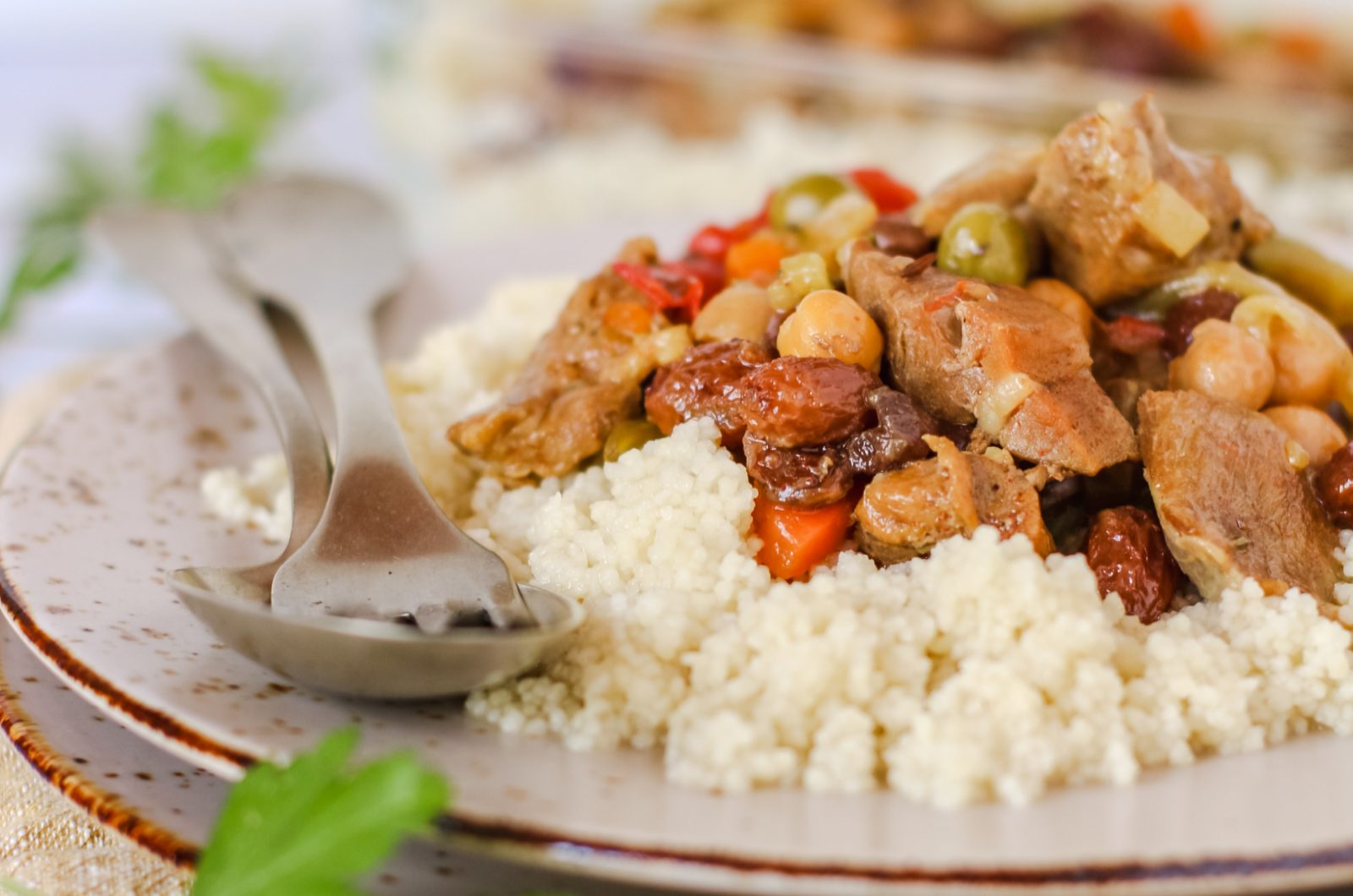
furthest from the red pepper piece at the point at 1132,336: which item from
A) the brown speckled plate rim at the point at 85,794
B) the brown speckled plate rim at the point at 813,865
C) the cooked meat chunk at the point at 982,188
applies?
the brown speckled plate rim at the point at 85,794

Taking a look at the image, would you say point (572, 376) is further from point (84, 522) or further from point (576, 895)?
point (576, 895)

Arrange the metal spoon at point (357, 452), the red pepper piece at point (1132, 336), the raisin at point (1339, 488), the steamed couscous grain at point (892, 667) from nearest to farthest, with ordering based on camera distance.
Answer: the steamed couscous grain at point (892, 667)
the metal spoon at point (357, 452)
the raisin at point (1339, 488)
the red pepper piece at point (1132, 336)

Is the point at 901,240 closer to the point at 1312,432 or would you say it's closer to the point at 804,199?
the point at 804,199

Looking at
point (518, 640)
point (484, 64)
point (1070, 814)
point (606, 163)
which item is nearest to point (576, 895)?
point (518, 640)

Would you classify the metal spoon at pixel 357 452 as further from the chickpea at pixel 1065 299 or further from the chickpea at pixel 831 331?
the chickpea at pixel 1065 299

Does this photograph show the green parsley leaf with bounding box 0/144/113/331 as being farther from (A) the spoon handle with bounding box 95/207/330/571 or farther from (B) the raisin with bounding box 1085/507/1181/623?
(B) the raisin with bounding box 1085/507/1181/623
